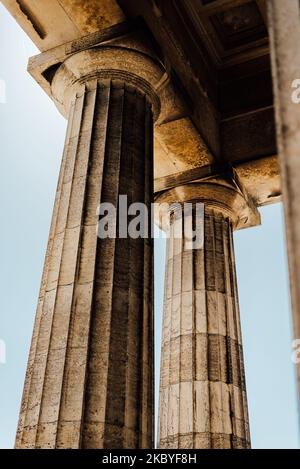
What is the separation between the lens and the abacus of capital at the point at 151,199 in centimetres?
1246

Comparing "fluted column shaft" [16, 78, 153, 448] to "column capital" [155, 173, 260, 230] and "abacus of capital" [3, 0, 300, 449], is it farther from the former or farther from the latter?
"column capital" [155, 173, 260, 230]

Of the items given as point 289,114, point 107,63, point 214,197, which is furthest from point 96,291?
point 214,197

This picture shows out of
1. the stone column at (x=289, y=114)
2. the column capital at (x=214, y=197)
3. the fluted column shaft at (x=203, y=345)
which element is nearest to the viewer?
the stone column at (x=289, y=114)

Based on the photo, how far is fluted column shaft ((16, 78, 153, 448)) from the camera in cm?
1233

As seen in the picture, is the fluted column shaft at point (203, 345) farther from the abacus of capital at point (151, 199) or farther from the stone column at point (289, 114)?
the stone column at point (289, 114)

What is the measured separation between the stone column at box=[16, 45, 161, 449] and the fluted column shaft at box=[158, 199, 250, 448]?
7435mm

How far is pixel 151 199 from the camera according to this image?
17.4 meters

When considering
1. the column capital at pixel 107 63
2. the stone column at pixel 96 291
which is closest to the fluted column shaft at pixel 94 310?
the stone column at pixel 96 291

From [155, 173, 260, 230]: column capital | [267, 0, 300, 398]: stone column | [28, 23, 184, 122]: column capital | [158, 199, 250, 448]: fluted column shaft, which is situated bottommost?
[267, 0, 300, 398]: stone column

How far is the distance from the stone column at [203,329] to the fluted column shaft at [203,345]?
0.03 metres

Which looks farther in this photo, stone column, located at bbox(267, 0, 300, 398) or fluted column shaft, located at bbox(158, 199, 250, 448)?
fluted column shaft, located at bbox(158, 199, 250, 448)

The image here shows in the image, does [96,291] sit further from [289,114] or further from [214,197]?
[214,197]

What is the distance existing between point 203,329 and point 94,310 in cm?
999

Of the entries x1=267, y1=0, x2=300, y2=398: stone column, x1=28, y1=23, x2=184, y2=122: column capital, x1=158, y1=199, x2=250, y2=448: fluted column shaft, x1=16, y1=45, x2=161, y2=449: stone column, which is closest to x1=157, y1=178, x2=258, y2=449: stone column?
A: x1=158, y1=199, x2=250, y2=448: fluted column shaft
